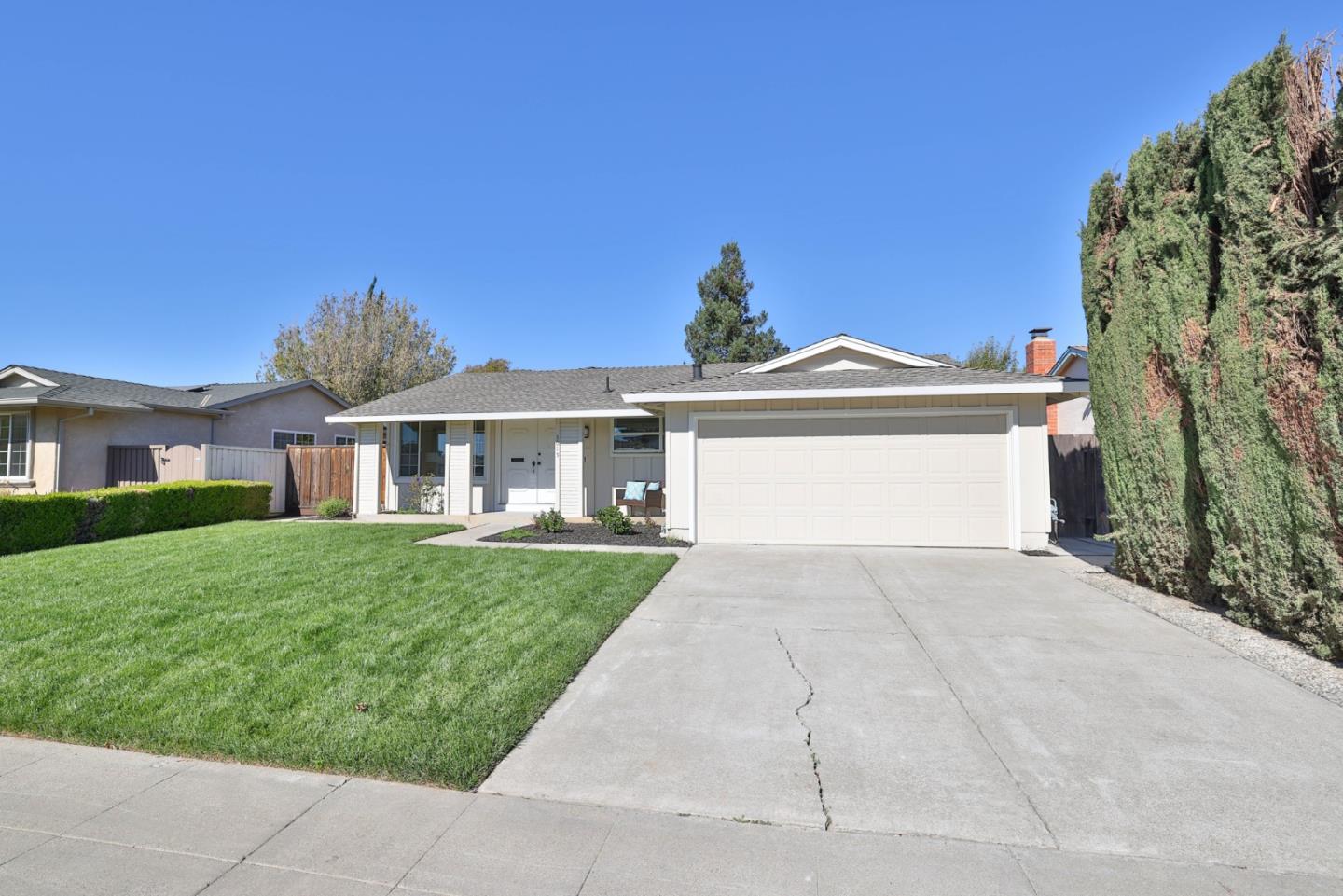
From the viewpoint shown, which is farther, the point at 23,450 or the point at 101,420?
the point at 101,420

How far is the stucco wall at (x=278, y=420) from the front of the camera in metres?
16.7

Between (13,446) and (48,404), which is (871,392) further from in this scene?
(13,446)

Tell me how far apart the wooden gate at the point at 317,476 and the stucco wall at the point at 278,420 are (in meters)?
2.69

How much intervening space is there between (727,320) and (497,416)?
2214 cm

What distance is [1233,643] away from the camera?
5.04 meters

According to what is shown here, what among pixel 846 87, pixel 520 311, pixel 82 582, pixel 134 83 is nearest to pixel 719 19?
pixel 846 87

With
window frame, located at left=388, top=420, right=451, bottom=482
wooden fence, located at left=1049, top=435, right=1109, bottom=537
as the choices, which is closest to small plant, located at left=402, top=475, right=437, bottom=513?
window frame, located at left=388, top=420, right=451, bottom=482

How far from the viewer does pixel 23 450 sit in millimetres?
14117

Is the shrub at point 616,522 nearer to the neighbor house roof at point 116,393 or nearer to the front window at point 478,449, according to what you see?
the front window at point 478,449

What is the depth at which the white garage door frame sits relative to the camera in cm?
944

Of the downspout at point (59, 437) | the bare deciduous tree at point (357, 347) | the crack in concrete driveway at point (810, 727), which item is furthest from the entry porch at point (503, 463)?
the bare deciduous tree at point (357, 347)

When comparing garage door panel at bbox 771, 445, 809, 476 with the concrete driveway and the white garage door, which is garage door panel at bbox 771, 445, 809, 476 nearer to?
the white garage door

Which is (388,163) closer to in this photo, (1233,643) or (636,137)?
(636,137)

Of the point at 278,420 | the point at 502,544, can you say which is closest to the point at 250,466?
the point at 278,420
